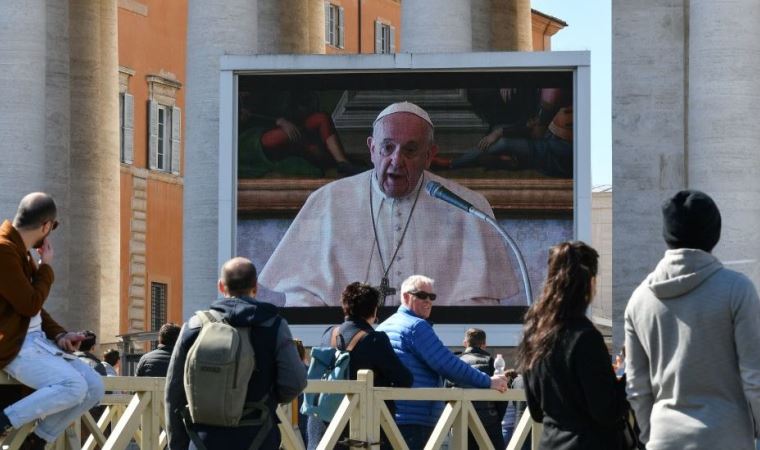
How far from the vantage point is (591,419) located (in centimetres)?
1042

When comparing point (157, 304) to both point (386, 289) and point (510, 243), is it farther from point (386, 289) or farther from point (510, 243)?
point (510, 243)

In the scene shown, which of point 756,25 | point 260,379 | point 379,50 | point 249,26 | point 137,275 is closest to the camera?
point 260,379

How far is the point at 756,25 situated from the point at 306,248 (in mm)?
8376

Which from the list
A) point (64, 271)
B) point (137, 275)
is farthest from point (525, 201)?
point (137, 275)

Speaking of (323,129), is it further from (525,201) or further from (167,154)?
(167,154)

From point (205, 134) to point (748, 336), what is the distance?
84.7ft

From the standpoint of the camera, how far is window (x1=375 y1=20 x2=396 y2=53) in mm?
75000

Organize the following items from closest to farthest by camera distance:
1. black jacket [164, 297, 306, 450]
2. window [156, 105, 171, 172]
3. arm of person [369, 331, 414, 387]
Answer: black jacket [164, 297, 306, 450] < arm of person [369, 331, 414, 387] < window [156, 105, 171, 172]

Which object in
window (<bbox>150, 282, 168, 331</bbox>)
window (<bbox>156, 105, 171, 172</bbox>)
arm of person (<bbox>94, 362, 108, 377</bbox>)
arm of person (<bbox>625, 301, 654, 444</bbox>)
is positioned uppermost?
window (<bbox>156, 105, 171, 172</bbox>)

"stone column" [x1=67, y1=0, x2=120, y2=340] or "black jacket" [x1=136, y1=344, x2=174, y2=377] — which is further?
"stone column" [x1=67, y1=0, x2=120, y2=340]

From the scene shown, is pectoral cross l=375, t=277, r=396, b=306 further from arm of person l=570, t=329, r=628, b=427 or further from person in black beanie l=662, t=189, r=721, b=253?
person in black beanie l=662, t=189, r=721, b=253

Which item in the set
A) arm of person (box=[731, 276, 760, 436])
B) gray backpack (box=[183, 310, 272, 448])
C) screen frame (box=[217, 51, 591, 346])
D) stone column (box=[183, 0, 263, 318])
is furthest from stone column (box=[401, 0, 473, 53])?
arm of person (box=[731, 276, 760, 436])

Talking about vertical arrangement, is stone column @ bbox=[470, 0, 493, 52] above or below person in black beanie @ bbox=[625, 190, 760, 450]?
above

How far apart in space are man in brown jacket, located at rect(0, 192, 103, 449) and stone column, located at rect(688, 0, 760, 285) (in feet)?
66.4
